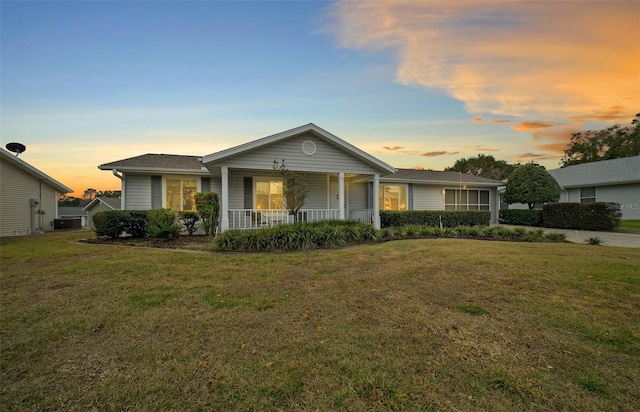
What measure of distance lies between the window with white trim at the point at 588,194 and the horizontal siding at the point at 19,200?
129 ft

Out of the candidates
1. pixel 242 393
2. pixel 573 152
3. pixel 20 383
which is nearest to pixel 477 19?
pixel 242 393

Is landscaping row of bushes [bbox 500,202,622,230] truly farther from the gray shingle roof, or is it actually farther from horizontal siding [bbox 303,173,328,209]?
the gray shingle roof

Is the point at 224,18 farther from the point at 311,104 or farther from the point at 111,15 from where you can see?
the point at 311,104

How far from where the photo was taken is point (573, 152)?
42062 millimetres

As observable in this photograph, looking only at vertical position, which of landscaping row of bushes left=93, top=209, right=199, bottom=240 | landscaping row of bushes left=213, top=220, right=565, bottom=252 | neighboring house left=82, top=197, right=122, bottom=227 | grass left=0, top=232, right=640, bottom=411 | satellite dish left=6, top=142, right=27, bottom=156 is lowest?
grass left=0, top=232, right=640, bottom=411

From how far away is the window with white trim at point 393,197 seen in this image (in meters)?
17.4

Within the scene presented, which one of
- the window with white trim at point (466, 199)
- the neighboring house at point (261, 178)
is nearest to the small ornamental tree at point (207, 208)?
the neighboring house at point (261, 178)

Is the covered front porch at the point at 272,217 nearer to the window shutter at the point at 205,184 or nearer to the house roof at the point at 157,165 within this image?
the window shutter at the point at 205,184

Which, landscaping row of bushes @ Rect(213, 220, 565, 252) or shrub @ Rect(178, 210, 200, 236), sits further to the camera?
shrub @ Rect(178, 210, 200, 236)

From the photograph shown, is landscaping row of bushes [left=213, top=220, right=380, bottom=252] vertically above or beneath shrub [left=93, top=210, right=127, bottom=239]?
beneath

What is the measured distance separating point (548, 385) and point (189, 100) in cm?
1455

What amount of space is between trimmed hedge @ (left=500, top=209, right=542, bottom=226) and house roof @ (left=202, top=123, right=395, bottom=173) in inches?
449

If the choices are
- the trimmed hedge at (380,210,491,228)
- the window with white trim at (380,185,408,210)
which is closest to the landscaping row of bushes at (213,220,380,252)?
the trimmed hedge at (380,210,491,228)

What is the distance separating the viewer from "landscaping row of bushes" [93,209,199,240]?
9.84 meters
